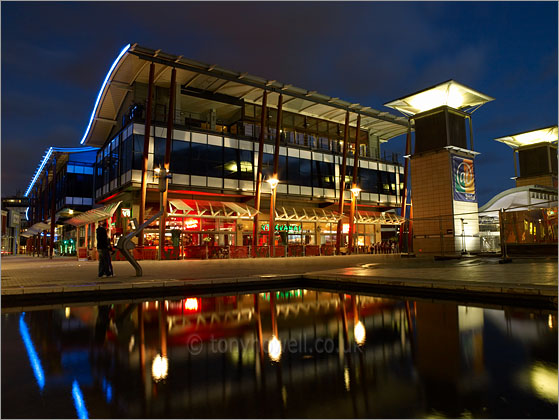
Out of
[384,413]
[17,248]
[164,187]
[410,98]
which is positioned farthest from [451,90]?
[17,248]

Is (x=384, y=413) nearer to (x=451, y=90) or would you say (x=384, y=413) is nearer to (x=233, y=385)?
(x=233, y=385)

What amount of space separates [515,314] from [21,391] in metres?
6.99

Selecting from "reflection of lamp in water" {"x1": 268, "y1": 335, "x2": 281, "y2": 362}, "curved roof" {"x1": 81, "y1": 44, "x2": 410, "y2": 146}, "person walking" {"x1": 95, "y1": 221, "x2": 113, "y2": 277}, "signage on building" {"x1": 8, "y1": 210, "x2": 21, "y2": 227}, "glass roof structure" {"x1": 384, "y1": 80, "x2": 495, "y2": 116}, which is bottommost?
"reflection of lamp in water" {"x1": 268, "y1": 335, "x2": 281, "y2": 362}

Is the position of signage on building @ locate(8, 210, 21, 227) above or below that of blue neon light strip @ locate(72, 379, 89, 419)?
above

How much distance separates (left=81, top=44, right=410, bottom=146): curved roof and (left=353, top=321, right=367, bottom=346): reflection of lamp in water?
23.7 meters

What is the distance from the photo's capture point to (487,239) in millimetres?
19359

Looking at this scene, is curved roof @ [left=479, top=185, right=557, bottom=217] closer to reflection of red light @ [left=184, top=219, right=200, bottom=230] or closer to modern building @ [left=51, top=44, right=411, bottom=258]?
modern building @ [left=51, top=44, right=411, bottom=258]

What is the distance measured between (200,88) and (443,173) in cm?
1991

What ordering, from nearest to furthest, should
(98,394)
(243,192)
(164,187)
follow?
(98,394)
(164,187)
(243,192)

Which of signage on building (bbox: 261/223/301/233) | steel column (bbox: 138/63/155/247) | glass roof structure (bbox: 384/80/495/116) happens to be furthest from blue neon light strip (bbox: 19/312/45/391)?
signage on building (bbox: 261/223/301/233)

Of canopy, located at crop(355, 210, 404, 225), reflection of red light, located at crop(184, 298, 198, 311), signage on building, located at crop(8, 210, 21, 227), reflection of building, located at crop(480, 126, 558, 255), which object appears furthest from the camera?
signage on building, located at crop(8, 210, 21, 227)

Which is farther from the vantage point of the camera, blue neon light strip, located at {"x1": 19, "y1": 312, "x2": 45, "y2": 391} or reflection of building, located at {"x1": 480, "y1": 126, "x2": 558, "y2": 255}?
reflection of building, located at {"x1": 480, "y1": 126, "x2": 558, "y2": 255}

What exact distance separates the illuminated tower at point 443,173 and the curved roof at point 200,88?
12.5m

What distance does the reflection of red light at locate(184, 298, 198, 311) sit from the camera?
299 inches
